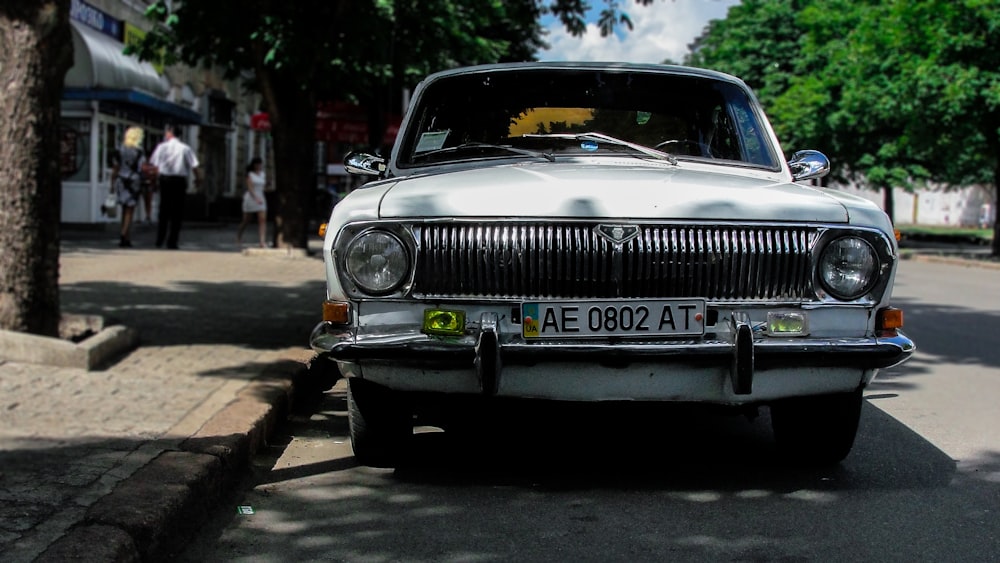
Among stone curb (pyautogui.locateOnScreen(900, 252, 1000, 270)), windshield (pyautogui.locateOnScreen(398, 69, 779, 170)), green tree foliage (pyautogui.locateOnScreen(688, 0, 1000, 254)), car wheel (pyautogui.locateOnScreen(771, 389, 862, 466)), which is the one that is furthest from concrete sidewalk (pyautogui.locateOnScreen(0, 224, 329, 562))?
green tree foliage (pyautogui.locateOnScreen(688, 0, 1000, 254))

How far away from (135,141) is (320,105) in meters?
8.62

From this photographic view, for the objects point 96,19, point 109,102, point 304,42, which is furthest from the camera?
point 96,19

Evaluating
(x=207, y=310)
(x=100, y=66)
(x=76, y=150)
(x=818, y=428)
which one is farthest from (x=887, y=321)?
(x=76, y=150)

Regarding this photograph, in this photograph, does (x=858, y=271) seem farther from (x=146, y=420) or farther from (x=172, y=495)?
(x=146, y=420)

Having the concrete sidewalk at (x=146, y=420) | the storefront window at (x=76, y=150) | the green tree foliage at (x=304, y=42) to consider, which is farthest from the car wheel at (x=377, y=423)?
the storefront window at (x=76, y=150)

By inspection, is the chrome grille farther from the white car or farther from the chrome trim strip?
the chrome trim strip

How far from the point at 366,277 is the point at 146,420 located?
176 centimetres

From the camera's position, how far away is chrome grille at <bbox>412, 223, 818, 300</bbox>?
175 inches

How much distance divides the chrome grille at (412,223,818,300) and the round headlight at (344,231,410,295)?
74 millimetres

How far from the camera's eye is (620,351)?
435 centimetres

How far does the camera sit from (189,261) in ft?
52.5

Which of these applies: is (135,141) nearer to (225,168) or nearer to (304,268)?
(304,268)

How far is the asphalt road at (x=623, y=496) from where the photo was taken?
3992 mm

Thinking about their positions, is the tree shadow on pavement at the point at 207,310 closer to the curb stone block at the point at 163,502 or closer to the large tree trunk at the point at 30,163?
the large tree trunk at the point at 30,163
